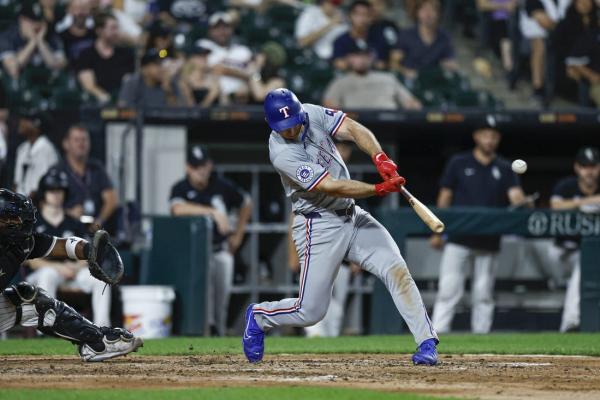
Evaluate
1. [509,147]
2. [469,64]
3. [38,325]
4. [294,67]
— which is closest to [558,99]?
[509,147]

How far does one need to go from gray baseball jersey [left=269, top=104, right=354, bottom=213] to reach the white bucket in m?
3.87

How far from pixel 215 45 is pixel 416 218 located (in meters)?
3.23

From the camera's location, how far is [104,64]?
12.5 metres

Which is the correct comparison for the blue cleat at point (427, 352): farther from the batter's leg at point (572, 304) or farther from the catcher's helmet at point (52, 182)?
the catcher's helmet at point (52, 182)

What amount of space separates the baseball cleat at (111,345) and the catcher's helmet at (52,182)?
12.6 ft

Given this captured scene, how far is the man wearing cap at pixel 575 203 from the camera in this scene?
1096 centimetres

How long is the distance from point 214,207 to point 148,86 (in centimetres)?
147

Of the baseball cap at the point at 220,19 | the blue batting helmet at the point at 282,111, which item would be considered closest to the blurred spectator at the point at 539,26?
the baseball cap at the point at 220,19

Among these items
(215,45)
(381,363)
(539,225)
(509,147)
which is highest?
(215,45)

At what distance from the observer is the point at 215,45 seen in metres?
12.9

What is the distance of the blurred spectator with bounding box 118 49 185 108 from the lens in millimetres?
11922

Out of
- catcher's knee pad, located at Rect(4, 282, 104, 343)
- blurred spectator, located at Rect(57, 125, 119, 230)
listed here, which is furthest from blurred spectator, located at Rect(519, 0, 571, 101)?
catcher's knee pad, located at Rect(4, 282, 104, 343)

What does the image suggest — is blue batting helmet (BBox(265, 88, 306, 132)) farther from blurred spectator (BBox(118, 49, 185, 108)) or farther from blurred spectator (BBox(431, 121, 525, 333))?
blurred spectator (BBox(118, 49, 185, 108))

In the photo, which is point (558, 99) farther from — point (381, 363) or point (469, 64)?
point (381, 363)
